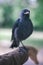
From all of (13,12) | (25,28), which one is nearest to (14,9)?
(13,12)

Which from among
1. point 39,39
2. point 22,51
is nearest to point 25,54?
point 22,51

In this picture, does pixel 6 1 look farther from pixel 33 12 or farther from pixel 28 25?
pixel 28 25

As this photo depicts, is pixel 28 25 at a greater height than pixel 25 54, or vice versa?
pixel 28 25

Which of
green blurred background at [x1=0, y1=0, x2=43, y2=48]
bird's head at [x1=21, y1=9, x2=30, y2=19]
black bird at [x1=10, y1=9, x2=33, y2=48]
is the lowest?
green blurred background at [x1=0, y1=0, x2=43, y2=48]

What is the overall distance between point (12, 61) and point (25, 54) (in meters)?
0.17

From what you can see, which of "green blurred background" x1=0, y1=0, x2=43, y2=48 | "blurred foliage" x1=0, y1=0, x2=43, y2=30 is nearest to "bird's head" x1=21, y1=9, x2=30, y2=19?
"green blurred background" x1=0, y1=0, x2=43, y2=48

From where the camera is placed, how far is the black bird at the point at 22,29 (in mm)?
1496

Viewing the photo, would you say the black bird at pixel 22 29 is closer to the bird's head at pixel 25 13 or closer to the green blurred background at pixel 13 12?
the bird's head at pixel 25 13

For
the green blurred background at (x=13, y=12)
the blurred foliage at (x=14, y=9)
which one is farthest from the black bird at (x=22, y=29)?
the blurred foliage at (x=14, y=9)

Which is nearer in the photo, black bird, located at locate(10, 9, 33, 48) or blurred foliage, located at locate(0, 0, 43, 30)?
black bird, located at locate(10, 9, 33, 48)

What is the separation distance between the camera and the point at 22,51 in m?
1.45

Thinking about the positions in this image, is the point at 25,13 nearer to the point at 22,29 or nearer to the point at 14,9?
the point at 22,29

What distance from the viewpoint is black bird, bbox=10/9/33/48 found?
150 centimetres

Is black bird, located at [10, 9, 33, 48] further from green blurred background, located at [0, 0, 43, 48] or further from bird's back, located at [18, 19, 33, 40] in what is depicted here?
green blurred background, located at [0, 0, 43, 48]
